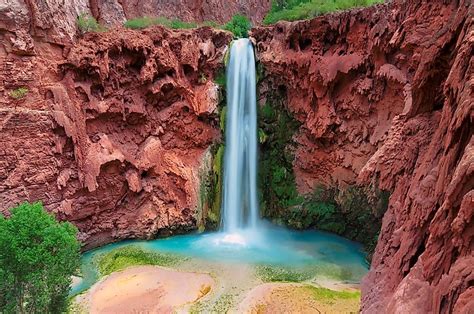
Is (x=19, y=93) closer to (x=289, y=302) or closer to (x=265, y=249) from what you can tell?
(x=265, y=249)

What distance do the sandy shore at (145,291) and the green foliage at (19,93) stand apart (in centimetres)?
712

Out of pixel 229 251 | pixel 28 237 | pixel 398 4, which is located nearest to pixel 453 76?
pixel 398 4

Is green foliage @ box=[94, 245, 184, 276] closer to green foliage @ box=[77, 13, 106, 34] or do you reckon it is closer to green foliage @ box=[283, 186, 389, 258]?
green foliage @ box=[283, 186, 389, 258]

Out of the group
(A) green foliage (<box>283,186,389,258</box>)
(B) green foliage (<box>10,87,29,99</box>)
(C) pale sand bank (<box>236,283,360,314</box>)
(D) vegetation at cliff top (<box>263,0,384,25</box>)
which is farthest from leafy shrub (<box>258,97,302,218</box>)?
(B) green foliage (<box>10,87,29,99</box>)

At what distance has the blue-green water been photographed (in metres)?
13.1

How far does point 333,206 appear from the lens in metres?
16.3

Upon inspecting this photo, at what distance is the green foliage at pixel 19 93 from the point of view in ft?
40.9

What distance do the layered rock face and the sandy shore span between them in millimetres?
3492

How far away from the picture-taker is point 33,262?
8078mm

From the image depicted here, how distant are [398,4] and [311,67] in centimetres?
471

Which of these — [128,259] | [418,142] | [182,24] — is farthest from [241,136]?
[418,142]

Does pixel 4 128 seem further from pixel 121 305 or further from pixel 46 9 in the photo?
pixel 121 305

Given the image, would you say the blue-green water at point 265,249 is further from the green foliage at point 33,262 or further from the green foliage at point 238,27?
the green foliage at point 238,27

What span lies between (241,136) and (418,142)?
11727 millimetres
